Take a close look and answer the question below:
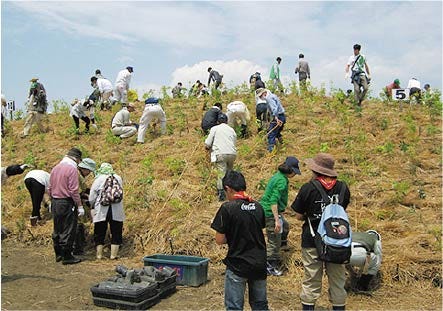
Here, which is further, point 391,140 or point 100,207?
point 391,140

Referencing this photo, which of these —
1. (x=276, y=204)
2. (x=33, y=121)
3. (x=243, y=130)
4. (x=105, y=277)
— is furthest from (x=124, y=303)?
(x=33, y=121)

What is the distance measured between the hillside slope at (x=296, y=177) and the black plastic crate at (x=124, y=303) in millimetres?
1625

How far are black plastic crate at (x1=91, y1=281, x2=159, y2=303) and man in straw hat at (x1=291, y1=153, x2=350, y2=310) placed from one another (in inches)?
63.0

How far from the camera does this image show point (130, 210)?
24.5ft

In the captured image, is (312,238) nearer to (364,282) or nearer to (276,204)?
(276,204)

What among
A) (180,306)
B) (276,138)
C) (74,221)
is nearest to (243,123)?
(276,138)

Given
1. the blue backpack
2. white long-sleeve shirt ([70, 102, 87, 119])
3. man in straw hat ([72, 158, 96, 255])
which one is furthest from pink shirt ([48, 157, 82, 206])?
white long-sleeve shirt ([70, 102, 87, 119])

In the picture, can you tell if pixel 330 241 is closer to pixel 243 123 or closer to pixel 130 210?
pixel 130 210

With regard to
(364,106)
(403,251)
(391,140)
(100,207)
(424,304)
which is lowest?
(424,304)

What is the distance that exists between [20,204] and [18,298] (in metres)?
4.07

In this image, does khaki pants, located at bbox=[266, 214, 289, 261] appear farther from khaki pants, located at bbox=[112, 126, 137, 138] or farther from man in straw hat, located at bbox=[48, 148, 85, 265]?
khaki pants, located at bbox=[112, 126, 137, 138]

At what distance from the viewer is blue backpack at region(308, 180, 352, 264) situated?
3740 millimetres

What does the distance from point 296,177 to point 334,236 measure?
4.17m

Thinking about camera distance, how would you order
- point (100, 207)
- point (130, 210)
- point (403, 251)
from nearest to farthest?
1. point (403, 251)
2. point (100, 207)
3. point (130, 210)
